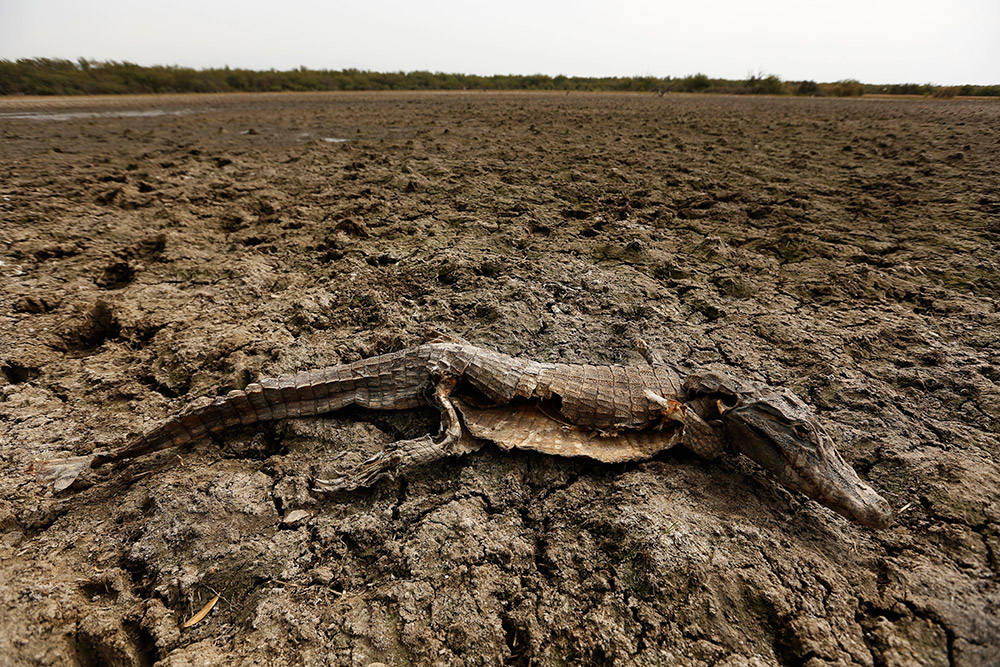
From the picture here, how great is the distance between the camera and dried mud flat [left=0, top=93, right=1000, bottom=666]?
6.17 ft

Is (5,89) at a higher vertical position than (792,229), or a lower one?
higher

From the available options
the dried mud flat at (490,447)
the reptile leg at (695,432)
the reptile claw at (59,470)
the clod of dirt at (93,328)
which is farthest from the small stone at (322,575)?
the clod of dirt at (93,328)

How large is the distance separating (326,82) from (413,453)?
2810cm

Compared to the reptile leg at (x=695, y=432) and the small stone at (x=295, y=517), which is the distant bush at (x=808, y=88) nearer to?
the reptile leg at (x=695, y=432)

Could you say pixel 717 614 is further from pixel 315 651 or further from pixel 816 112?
pixel 816 112

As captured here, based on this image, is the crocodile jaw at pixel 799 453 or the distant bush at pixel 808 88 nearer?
the crocodile jaw at pixel 799 453

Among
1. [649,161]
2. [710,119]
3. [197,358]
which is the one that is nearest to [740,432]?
[197,358]

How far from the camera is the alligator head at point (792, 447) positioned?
2.21 m

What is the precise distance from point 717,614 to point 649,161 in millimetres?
7780

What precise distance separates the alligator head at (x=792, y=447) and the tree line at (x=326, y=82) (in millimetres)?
22370

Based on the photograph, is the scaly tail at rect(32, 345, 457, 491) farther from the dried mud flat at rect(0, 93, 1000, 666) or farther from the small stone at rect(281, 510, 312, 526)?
the small stone at rect(281, 510, 312, 526)

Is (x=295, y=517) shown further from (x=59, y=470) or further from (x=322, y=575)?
(x=59, y=470)

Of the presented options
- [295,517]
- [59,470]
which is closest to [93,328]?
[59,470]

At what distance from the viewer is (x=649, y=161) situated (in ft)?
26.2
